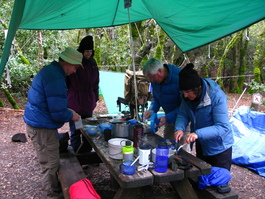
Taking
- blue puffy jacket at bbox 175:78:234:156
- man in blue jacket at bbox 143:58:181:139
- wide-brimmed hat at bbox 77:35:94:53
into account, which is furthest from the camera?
wide-brimmed hat at bbox 77:35:94:53

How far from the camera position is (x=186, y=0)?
2600mm

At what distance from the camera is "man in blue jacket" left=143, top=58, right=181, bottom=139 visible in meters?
2.54

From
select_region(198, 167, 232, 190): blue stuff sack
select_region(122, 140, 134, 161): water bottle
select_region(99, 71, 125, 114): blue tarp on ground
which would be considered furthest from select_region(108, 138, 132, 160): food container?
Result: select_region(99, 71, 125, 114): blue tarp on ground

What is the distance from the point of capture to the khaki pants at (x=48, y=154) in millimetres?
2368

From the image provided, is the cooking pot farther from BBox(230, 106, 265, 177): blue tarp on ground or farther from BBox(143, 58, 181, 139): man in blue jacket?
BBox(230, 106, 265, 177): blue tarp on ground

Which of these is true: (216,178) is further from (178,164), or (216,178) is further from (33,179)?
(33,179)

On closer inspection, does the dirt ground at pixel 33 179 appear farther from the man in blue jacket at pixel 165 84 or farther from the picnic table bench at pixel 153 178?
the man in blue jacket at pixel 165 84

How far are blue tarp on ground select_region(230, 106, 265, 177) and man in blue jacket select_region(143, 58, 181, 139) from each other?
184 centimetres

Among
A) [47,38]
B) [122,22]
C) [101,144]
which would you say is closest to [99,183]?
[101,144]

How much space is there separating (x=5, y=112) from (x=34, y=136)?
16.1 ft

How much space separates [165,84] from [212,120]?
739 millimetres

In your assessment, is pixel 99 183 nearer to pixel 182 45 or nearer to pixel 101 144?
pixel 101 144

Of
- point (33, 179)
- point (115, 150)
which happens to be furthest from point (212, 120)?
point (33, 179)

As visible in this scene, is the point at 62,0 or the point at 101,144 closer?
the point at 101,144
